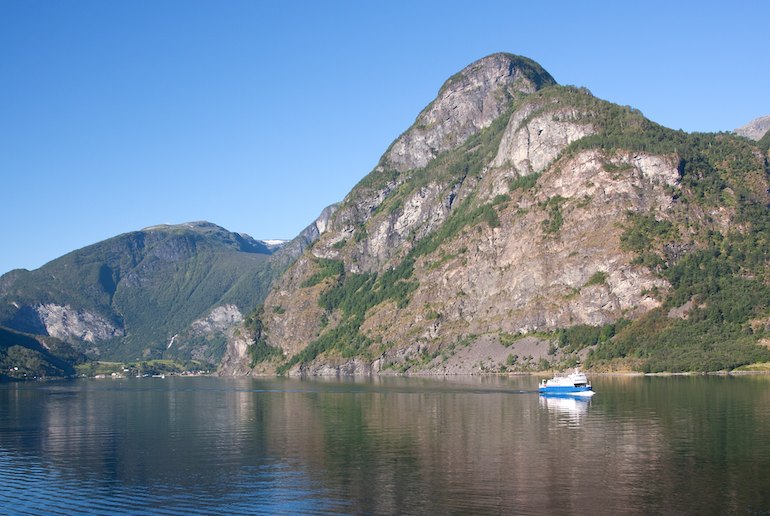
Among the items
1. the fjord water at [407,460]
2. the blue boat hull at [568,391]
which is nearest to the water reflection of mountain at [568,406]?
the fjord water at [407,460]

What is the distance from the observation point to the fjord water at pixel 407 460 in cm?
7381

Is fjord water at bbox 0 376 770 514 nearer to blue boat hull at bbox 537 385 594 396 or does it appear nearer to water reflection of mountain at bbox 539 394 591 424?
water reflection of mountain at bbox 539 394 591 424

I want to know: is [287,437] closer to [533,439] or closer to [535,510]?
[533,439]

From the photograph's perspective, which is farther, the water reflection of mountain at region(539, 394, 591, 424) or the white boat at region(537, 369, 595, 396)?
the white boat at region(537, 369, 595, 396)

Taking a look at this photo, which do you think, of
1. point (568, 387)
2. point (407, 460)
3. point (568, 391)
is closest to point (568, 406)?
point (568, 391)

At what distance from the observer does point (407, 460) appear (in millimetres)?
95938

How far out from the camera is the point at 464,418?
140500 millimetres

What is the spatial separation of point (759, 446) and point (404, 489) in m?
45.3

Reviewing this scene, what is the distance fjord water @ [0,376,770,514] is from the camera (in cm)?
7381

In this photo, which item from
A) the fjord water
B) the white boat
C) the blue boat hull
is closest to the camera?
the fjord water

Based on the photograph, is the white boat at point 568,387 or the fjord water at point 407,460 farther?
the white boat at point 568,387

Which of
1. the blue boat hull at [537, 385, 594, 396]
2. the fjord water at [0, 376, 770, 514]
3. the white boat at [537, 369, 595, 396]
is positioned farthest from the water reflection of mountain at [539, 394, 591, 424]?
the white boat at [537, 369, 595, 396]

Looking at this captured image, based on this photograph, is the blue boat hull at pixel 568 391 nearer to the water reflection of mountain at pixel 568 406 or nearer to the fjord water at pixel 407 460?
the water reflection of mountain at pixel 568 406

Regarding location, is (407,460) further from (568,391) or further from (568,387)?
(568,387)
